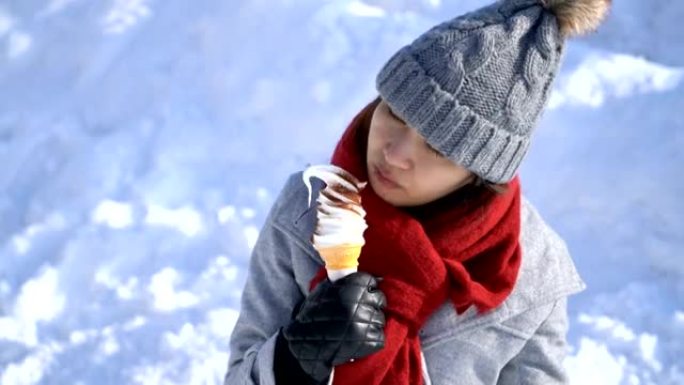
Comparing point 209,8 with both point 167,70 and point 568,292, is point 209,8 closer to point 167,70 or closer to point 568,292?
point 167,70

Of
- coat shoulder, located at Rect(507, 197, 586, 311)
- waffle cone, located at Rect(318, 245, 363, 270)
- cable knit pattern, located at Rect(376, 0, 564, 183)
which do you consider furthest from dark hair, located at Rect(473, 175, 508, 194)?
waffle cone, located at Rect(318, 245, 363, 270)

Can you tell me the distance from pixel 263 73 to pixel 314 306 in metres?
2.32

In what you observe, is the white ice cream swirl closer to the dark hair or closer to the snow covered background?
the dark hair

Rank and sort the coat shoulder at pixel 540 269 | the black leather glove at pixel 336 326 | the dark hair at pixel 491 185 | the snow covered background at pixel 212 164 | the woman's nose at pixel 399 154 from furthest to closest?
the snow covered background at pixel 212 164 < the coat shoulder at pixel 540 269 < the dark hair at pixel 491 185 < the woman's nose at pixel 399 154 < the black leather glove at pixel 336 326

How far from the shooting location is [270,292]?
204 cm

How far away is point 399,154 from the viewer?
180 cm

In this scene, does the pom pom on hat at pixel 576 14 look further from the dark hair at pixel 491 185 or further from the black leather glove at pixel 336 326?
the black leather glove at pixel 336 326

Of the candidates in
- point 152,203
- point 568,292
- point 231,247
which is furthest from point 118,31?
point 568,292

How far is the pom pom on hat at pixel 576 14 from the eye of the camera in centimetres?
177

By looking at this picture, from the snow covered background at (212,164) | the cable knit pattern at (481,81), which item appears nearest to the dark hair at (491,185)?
the cable knit pattern at (481,81)

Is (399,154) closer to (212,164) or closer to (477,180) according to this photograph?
(477,180)

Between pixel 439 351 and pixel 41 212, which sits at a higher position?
pixel 41 212

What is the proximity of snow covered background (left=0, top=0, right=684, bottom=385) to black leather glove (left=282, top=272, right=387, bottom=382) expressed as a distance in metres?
1.32

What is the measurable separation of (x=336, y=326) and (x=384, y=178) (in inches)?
13.6
